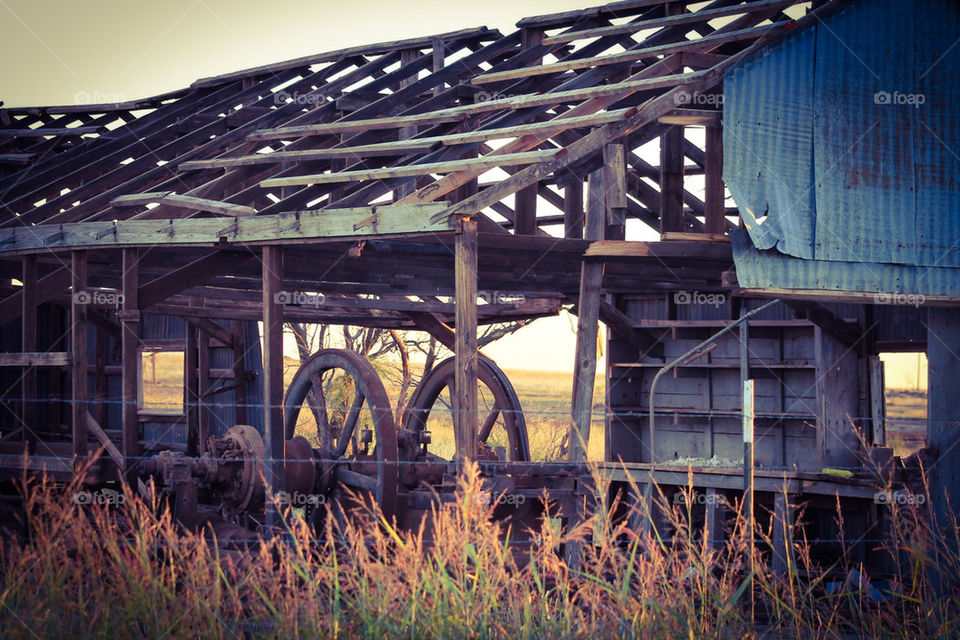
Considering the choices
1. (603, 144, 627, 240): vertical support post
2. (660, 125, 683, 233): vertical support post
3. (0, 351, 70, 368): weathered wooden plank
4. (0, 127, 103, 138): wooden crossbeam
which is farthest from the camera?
(0, 127, 103, 138): wooden crossbeam

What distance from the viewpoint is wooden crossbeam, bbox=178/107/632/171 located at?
10.9 metres

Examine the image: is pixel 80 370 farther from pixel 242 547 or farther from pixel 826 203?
pixel 826 203

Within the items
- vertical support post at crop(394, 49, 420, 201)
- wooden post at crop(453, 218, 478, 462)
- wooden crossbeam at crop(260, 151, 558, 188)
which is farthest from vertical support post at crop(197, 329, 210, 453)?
wooden post at crop(453, 218, 478, 462)

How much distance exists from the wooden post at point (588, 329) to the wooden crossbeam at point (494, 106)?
1.63 metres

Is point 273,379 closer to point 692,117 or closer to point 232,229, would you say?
point 232,229

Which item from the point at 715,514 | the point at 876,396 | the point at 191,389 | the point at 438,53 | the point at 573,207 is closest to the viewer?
the point at 715,514

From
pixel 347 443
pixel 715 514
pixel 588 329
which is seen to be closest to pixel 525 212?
pixel 588 329

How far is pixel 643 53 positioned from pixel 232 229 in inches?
188

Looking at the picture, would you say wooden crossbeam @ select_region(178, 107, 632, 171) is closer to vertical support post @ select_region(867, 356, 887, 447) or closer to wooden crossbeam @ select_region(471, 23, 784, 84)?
wooden crossbeam @ select_region(471, 23, 784, 84)

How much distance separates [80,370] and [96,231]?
158cm

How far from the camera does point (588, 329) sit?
12.8 m

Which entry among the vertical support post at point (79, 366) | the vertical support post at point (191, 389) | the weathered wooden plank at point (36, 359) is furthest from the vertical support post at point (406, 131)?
the vertical support post at point (191, 389)

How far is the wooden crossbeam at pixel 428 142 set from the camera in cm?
1088

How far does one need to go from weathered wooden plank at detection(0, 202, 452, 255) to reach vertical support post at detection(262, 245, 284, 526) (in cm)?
35
